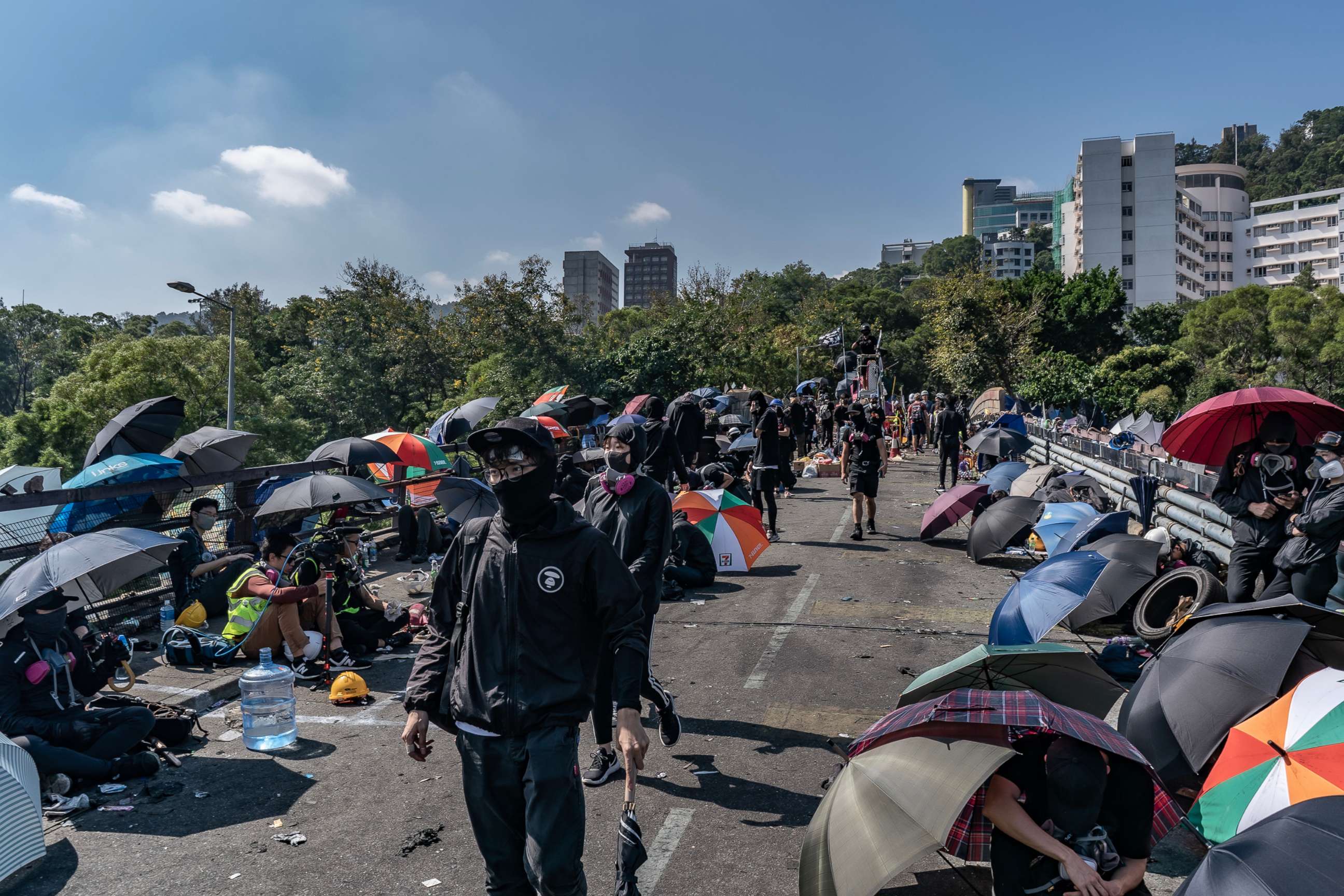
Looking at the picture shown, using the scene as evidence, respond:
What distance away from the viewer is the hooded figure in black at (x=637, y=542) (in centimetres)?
552

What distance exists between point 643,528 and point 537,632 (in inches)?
101

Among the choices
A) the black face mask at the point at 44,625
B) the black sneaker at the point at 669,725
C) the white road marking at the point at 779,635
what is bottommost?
the white road marking at the point at 779,635

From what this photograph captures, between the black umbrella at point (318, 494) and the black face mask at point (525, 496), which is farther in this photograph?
the black umbrella at point (318, 494)

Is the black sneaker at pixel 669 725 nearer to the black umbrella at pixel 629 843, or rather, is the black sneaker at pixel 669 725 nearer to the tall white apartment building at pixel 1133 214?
the black umbrella at pixel 629 843

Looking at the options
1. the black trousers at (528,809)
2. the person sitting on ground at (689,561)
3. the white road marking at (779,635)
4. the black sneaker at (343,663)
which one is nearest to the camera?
the black trousers at (528,809)

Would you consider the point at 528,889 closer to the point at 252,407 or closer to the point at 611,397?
the point at 611,397

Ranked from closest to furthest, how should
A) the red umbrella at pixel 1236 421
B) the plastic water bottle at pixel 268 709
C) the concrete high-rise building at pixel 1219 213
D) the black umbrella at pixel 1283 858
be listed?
the black umbrella at pixel 1283 858
the plastic water bottle at pixel 268 709
the red umbrella at pixel 1236 421
the concrete high-rise building at pixel 1219 213

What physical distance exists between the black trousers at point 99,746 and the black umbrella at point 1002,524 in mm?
9446

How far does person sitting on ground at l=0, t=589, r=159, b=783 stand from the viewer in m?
5.55

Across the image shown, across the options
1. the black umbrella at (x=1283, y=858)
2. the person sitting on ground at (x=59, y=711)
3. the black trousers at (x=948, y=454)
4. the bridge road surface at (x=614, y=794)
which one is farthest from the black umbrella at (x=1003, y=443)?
the black umbrella at (x=1283, y=858)

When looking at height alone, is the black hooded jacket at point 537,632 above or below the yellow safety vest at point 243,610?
above

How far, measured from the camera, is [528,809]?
3107 millimetres

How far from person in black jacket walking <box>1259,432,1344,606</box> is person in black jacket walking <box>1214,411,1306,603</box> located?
5.1 inches

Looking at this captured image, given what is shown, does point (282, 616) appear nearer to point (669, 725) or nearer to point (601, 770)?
point (601, 770)
